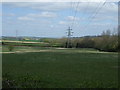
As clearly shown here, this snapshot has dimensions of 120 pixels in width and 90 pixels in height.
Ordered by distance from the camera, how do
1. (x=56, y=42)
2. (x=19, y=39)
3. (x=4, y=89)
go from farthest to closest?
(x=19, y=39)
(x=56, y=42)
(x=4, y=89)

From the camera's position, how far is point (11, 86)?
698cm

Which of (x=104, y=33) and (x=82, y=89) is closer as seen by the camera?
(x=82, y=89)

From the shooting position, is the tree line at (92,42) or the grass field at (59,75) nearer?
the grass field at (59,75)

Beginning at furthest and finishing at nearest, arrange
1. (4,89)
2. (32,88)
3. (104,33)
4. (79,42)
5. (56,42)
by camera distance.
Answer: (56,42) → (79,42) → (104,33) → (32,88) → (4,89)

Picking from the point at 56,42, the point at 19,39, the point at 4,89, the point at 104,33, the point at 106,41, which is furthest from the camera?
the point at 19,39

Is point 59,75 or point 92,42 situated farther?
point 92,42

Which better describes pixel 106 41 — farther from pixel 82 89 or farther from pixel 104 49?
pixel 82 89

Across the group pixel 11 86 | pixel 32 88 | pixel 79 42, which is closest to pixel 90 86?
pixel 32 88

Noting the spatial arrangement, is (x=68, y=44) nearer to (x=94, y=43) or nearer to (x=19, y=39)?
(x=94, y=43)

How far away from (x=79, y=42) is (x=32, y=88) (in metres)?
74.5

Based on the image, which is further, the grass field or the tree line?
the tree line

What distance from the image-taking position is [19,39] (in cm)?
10081

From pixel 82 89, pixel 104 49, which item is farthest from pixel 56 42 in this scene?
pixel 82 89

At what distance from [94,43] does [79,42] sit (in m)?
5.35
